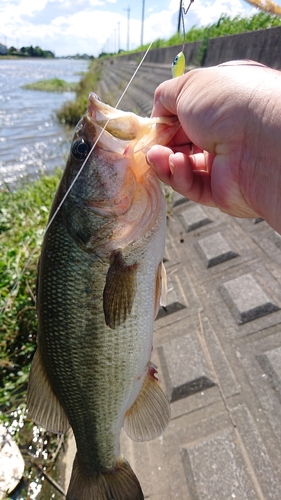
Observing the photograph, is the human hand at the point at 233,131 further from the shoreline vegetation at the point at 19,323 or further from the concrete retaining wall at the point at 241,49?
the concrete retaining wall at the point at 241,49

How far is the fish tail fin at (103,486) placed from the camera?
2.04 metres

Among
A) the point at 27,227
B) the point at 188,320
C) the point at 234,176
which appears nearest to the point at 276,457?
the point at 188,320

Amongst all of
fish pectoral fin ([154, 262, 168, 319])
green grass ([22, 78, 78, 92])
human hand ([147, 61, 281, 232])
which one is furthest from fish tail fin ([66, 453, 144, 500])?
green grass ([22, 78, 78, 92])

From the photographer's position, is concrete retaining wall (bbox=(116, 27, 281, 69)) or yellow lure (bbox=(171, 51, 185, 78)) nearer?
yellow lure (bbox=(171, 51, 185, 78))

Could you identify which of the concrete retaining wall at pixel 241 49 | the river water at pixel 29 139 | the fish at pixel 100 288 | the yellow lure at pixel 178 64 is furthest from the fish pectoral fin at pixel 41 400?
the river water at pixel 29 139

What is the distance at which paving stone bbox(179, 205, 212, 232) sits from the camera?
500 cm

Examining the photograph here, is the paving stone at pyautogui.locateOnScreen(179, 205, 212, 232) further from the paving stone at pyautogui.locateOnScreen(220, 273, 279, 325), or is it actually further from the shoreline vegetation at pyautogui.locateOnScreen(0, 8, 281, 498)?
the shoreline vegetation at pyautogui.locateOnScreen(0, 8, 281, 498)

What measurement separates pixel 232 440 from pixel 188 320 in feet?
4.15

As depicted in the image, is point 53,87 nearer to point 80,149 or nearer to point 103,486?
point 80,149

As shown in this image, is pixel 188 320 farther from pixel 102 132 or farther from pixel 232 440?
pixel 102 132

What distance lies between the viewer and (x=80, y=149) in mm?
1864

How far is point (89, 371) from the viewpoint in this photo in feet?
6.39

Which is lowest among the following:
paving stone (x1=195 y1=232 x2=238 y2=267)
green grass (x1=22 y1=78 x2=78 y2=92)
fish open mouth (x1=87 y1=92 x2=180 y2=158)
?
green grass (x1=22 y1=78 x2=78 y2=92)

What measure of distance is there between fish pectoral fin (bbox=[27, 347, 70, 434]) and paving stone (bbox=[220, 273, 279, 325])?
197 centimetres
